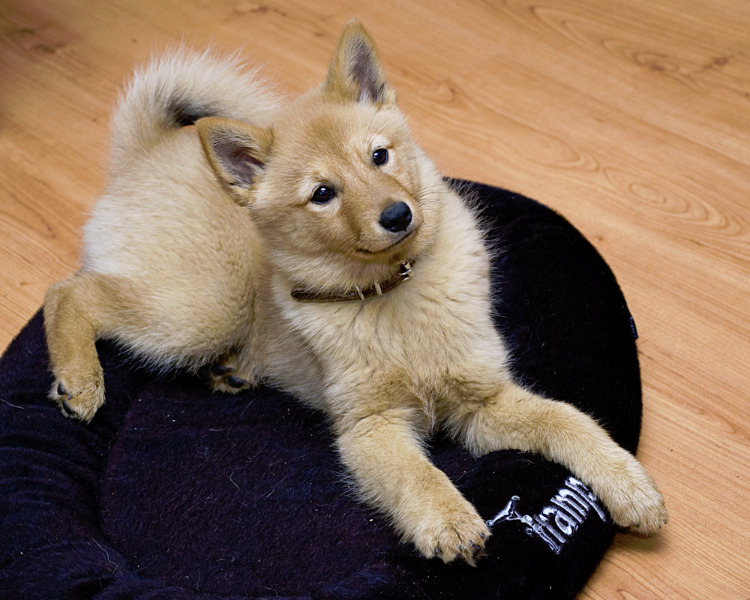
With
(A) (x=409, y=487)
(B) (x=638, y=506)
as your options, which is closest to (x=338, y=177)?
(A) (x=409, y=487)

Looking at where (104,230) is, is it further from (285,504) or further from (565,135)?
(565,135)

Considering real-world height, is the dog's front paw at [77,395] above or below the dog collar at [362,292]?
below

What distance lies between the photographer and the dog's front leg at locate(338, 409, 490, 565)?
167cm

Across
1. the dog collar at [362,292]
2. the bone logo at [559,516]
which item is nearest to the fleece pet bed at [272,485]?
the bone logo at [559,516]

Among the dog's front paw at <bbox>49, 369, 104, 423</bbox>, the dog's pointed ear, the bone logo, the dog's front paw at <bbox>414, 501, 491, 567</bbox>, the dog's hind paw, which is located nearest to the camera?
the dog's front paw at <bbox>414, 501, 491, 567</bbox>

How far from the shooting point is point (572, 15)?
373 cm

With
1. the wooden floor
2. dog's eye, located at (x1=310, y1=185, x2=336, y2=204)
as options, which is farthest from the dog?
the wooden floor

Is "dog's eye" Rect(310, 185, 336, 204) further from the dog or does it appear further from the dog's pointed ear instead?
the dog's pointed ear

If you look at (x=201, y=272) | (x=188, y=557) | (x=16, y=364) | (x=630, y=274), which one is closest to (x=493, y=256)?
(x=630, y=274)

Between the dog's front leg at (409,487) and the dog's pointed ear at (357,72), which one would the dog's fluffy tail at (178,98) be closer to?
the dog's pointed ear at (357,72)

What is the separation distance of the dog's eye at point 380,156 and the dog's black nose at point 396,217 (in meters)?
0.19

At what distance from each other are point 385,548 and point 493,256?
0.96m

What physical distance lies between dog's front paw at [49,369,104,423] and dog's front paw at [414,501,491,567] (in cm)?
92

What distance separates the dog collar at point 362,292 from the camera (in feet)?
6.42
